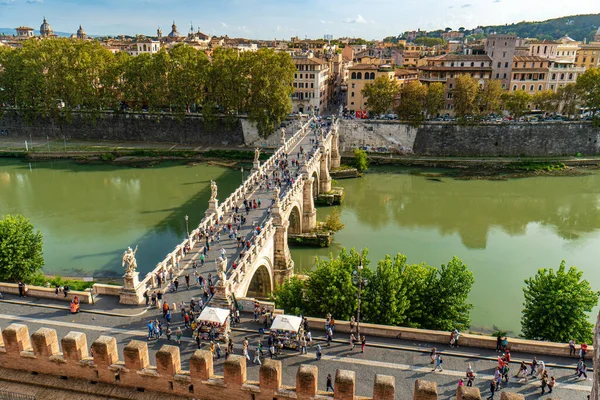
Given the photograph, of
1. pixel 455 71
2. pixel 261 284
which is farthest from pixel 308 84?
pixel 261 284

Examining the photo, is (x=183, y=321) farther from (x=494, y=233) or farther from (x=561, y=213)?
(x=561, y=213)

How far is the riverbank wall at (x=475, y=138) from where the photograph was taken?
172 feet

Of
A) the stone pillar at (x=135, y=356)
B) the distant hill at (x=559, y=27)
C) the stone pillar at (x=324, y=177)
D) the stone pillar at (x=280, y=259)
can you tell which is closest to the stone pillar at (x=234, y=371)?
the stone pillar at (x=135, y=356)

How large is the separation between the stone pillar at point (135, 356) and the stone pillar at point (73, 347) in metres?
1.10

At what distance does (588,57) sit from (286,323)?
71094 millimetres

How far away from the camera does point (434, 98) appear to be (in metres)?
51.8

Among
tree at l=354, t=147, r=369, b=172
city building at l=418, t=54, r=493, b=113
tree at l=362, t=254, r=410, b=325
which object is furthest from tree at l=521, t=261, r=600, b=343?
city building at l=418, t=54, r=493, b=113

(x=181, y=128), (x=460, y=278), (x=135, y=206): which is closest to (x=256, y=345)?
(x=460, y=278)

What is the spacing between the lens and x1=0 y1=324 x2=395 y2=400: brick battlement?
34.9 feet

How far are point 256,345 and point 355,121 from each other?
1648 inches

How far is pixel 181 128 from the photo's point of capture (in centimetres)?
5731

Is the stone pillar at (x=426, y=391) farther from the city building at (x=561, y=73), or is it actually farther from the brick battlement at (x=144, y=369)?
the city building at (x=561, y=73)

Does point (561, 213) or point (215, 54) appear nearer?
point (561, 213)

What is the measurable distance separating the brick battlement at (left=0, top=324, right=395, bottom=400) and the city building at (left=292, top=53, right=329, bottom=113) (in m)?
53.4
